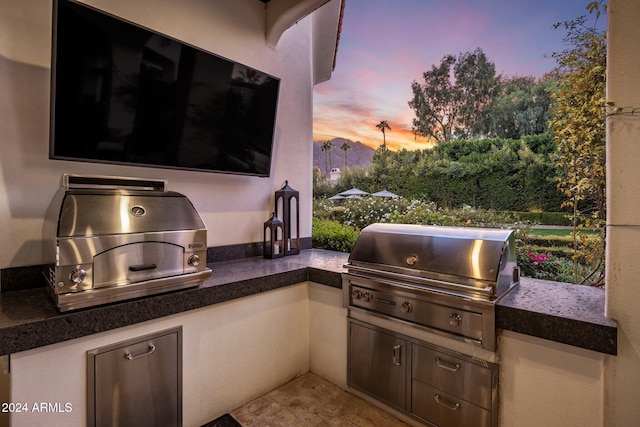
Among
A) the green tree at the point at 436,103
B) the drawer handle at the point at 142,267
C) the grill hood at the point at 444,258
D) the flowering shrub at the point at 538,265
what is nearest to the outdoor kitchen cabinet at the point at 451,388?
the grill hood at the point at 444,258

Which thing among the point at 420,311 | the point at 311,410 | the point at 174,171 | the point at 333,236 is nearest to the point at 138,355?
the point at 311,410

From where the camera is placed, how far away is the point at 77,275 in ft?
4.43

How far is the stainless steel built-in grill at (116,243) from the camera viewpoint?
1.36 meters

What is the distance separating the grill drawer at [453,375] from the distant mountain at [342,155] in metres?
2.25

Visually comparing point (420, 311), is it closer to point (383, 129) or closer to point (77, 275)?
point (77, 275)

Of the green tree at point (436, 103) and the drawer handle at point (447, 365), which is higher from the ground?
the green tree at point (436, 103)

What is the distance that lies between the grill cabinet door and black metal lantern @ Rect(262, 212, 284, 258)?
0.98 metres

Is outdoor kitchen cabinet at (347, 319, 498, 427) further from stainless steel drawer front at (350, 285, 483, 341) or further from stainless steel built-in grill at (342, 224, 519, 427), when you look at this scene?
stainless steel drawer front at (350, 285, 483, 341)

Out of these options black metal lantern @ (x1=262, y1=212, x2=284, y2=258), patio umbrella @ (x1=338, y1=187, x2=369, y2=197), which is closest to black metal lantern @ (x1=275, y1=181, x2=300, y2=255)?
black metal lantern @ (x1=262, y1=212, x2=284, y2=258)

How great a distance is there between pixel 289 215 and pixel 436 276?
159 cm

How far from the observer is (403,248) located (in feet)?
6.31

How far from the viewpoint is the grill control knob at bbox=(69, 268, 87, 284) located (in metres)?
1.34

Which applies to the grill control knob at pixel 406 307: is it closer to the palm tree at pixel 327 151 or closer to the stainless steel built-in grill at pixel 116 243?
the stainless steel built-in grill at pixel 116 243

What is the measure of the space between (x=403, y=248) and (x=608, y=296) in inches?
38.0
